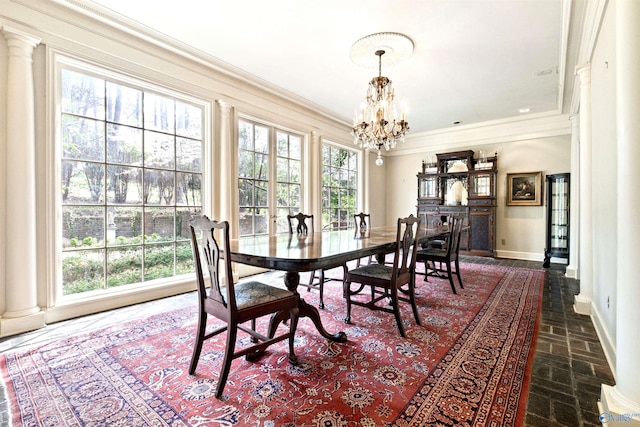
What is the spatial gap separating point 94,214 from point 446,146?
6.70 metres

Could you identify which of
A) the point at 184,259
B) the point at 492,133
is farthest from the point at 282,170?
the point at 492,133

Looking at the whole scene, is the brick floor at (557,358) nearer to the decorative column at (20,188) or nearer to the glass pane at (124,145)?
the decorative column at (20,188)

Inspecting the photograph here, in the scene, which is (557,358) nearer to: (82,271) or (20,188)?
(82,271)

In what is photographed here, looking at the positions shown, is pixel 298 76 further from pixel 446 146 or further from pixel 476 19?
pixel 446 146

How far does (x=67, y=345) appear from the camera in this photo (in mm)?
2178

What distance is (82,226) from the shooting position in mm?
2830

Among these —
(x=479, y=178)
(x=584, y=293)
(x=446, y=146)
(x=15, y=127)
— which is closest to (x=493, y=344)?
(x=584, y=293)

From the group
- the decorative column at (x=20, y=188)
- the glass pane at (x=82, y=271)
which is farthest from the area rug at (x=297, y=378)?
the glass pane at (x=82, y=271)

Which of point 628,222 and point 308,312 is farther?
point 308,312

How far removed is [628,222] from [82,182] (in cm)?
407

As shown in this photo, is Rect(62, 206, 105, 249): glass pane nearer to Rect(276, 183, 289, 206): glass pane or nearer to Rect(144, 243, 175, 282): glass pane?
Rect(144, 243, 175, 282): glass pane

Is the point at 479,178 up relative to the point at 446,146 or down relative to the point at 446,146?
down

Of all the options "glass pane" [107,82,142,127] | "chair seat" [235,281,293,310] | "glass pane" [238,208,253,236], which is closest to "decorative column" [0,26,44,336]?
"glass pane" [107,82,142,127]

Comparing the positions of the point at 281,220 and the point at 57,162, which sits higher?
the point at 57,162
